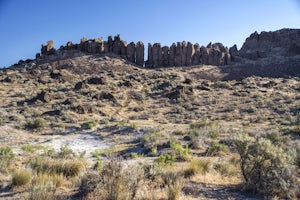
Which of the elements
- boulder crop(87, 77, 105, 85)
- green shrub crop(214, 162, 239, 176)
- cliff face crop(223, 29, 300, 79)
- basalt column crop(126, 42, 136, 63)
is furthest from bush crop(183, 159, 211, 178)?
basalt column crop(126, 42, 136, 63)

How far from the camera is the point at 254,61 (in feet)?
241

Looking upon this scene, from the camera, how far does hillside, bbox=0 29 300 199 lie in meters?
7.24

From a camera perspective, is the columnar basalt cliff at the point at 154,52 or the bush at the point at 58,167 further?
the columnar basalt cliff at the point at 154,52

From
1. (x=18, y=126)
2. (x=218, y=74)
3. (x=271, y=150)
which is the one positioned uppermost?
(x=218, y=74)

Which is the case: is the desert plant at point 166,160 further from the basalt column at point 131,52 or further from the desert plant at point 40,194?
the basalt column at point 131,52

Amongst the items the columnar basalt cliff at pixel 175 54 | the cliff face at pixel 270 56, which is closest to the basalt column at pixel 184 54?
the columnar basalt cliff at pixel 175 54

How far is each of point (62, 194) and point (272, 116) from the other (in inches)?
939

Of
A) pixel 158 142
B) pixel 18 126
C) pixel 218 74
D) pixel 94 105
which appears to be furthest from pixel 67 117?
pixel 218 74

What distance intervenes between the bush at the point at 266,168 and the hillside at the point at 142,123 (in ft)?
0.25

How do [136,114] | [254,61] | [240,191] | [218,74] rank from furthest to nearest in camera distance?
[254,61] < [218,74] < [136,114] < [240,191]

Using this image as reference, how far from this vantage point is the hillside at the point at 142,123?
724 centimetres

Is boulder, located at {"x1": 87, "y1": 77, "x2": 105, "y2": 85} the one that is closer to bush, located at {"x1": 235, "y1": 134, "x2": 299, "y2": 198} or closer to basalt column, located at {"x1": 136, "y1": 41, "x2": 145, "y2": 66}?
basalt column, located at {"x1": 136, "y1": 41, "x2": 145, "y2": 66}

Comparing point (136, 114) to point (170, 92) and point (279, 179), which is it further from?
point (279, 179)

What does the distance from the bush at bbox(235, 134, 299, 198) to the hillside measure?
0.08 m
